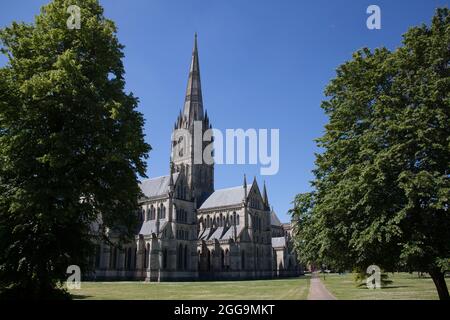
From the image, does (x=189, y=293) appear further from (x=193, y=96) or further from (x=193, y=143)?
(x=193, y=96)

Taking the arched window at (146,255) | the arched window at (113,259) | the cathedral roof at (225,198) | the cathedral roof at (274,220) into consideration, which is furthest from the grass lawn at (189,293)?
the cathedral roof at (274,220)

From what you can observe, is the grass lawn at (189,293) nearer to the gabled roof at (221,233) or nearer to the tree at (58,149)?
the tree at (58,149)

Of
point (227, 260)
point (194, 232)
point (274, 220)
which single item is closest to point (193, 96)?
point (194, 232)

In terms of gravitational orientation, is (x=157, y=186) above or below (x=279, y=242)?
above

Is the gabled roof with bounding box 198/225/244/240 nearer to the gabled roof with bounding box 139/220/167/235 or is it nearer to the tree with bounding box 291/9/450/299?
the gabled roof with bounding box 139/220/167/235

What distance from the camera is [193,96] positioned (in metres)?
98.9

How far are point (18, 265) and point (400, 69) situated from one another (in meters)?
19.8

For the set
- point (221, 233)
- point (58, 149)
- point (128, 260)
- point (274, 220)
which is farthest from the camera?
point (274, 220)

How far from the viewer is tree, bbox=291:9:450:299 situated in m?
15.9

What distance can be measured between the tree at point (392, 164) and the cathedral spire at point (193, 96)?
77.8 meters

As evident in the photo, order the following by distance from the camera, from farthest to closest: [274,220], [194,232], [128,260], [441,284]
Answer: [274,220] < [194,232] < [128,260] < [441,284]

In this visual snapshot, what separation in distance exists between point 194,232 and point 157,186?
12.6 m

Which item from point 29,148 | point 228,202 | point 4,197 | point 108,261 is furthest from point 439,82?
point 228,202

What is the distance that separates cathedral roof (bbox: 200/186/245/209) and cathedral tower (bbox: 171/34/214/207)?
3.77 meters
